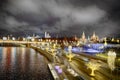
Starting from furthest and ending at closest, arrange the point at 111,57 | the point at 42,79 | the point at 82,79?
the point at 42,79 → the point at 82,79 → the point at 111,57

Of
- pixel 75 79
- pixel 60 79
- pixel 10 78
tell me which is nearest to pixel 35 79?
pixel 10 78

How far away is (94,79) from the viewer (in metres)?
26.2

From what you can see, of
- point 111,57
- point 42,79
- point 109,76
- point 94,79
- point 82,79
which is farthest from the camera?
point 42,79

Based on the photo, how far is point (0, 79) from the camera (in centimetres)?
3584

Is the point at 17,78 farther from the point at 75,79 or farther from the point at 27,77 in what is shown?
the point at 75,79

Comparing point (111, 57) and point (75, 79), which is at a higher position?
point (111, 57)

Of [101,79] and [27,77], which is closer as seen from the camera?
[101,79]

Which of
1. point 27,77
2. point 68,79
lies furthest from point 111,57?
point 27,77

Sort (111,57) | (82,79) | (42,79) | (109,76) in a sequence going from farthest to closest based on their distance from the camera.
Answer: (42,79)
(109,76)
(82,79)
(111,57)

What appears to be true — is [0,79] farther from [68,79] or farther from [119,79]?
→ [119,79]

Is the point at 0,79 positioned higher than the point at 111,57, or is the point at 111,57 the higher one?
the point at 111,57

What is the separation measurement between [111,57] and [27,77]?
19544 mm

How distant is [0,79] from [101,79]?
18566mm

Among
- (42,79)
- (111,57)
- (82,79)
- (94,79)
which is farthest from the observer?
(42,79)
